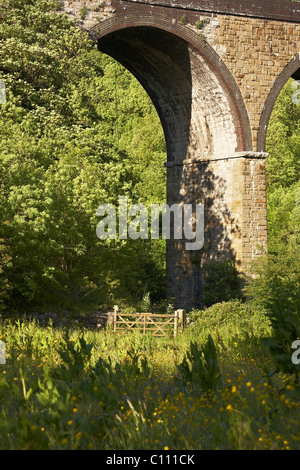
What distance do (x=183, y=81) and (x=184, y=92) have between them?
44 centimetres

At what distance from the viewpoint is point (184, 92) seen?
70.5 feet

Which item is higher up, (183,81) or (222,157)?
(183,81)

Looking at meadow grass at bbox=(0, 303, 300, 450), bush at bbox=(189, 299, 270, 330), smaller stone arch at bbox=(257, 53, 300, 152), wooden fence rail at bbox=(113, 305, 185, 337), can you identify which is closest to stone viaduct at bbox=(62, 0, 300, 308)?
smaller stone arch at bbox=(257, 53, 300, 152)

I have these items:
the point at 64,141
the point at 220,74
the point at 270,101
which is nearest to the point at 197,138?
the point at 220,74

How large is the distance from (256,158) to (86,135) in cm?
548

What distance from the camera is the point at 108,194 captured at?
18234 millimetres

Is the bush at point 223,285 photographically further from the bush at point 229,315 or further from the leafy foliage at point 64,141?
the leafy foliage at point 64,141

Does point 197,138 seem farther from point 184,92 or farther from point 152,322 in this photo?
point 152,322

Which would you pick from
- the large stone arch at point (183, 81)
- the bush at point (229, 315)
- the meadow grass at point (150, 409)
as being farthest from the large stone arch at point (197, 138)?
the meadow grass at point (150, 409)

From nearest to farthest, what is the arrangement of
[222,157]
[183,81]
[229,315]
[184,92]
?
[229,315] → [222,157] → [183,81] → [184,92]

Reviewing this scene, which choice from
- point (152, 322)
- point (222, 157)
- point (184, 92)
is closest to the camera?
point (152, 322)

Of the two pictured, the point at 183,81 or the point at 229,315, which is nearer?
the point at 229,315

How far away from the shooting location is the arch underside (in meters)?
19.9

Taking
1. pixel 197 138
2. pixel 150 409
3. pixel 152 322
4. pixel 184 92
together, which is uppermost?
pixel 184 92
